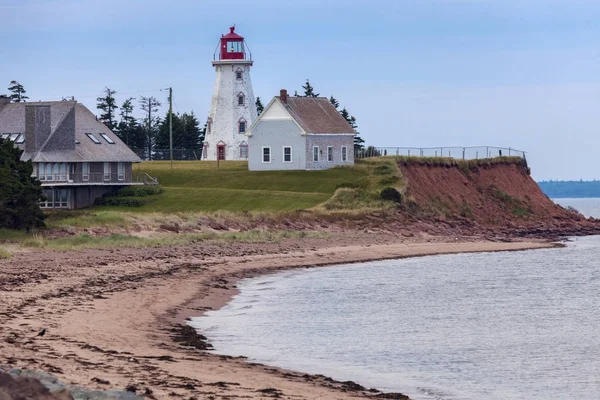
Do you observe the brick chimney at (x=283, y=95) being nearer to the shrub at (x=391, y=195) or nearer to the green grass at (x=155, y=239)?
the shrub at (x=391, y=195)

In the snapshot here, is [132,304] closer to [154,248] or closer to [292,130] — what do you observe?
[154,248]

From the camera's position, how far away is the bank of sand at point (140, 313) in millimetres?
16453

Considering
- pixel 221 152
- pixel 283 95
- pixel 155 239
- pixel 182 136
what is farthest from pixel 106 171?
pixel 182 136

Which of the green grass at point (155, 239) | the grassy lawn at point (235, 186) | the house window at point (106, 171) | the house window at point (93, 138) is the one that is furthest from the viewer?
the house window at point (93, 138)

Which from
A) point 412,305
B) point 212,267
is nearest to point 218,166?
point 212,267

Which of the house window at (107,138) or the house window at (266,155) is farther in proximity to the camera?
the house window at (266,155)

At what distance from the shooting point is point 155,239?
4859 centimetres

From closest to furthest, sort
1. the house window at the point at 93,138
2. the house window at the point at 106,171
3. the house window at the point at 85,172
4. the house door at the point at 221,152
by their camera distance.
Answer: the house window at the point at 85,172, the house window at the point at 106,171, the house window at the point at 93,138, the house door at the point at 221,152

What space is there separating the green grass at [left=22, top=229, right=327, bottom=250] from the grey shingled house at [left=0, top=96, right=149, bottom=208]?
15284mm

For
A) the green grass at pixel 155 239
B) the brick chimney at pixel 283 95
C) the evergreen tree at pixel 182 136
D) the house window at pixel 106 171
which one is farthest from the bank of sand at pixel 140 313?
the evergreen tree at pixel 182 136

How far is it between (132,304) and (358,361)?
7902 mm

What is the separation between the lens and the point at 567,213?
85875mm

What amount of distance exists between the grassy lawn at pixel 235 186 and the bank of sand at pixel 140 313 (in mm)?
13255

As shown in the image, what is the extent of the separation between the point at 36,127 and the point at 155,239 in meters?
19.6
